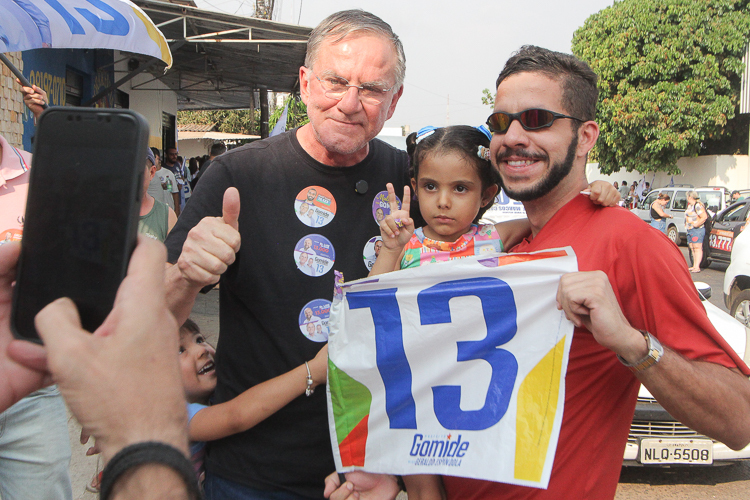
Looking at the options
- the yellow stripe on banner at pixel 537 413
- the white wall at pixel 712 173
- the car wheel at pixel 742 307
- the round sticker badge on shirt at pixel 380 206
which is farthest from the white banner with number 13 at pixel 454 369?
the white wall at pixel 712 173

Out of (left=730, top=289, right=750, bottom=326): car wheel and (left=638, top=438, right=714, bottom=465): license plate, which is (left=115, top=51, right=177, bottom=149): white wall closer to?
(left=730, top=289, right=750, bottom=326): car wheel

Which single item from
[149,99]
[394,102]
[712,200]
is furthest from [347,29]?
[712,200]

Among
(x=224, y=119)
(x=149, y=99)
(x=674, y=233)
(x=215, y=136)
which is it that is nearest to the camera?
(x=149, y=99)

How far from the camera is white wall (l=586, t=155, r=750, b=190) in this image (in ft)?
98.4

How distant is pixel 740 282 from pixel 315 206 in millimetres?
8247

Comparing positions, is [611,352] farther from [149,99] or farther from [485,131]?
[149,99]

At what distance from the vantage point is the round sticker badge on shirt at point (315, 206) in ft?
7.26

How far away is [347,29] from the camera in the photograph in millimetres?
2205

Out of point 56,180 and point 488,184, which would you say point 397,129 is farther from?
point 56,180

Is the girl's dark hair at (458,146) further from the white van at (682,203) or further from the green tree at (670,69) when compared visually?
the green tree at (670,69)

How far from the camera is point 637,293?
1.72 meters

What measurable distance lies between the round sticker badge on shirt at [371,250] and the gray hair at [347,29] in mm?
689

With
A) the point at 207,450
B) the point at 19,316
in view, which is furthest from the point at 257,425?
the point at 19,316

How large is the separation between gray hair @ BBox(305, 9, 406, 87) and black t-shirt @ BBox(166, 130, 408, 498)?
1.48 ft
